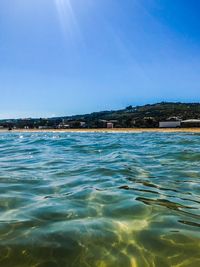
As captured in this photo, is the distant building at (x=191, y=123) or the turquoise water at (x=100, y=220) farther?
the distant building at (x=191, y=123)

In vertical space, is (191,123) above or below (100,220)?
below

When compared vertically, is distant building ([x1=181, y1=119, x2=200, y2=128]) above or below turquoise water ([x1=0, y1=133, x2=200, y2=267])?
below

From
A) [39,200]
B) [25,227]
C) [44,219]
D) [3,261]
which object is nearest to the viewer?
[3,261]

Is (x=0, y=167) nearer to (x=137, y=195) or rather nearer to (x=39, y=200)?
(x=39, y=200)

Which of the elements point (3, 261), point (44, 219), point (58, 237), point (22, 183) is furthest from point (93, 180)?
point (3, 261)

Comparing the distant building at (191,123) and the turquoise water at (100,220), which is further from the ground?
the turquoise water at (100,220)

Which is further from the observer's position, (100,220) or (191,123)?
(191,123)

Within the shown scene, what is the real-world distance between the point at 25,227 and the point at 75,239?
719 mm

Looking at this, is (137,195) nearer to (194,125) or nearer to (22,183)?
(22,183)

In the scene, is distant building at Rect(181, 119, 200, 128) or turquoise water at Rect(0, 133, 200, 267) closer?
turquoise water at Rect(0, 133, 200, 267)

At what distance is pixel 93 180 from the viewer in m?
7.41

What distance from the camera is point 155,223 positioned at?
4406 millimetres

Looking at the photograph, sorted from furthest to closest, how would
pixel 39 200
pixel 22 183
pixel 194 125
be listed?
1. pixel 194 125
2. pixel 22 183
3. pixel 39 200

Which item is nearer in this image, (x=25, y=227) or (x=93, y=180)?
(x=25, y=227)
